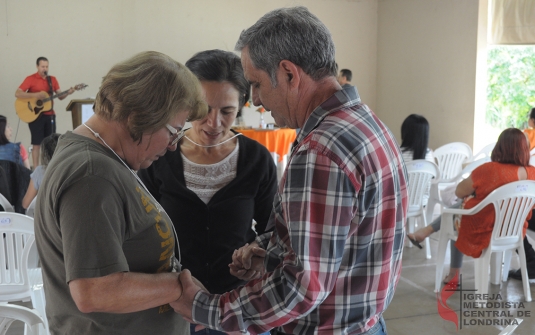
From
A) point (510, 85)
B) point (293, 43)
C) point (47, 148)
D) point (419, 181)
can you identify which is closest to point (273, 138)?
point (419, 181)

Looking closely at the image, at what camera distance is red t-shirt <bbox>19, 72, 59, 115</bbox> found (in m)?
8.45

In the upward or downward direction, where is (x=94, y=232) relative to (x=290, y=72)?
downward

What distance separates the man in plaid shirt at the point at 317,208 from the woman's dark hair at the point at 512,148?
2989 millimetres

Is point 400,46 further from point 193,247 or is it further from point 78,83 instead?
point 193,247

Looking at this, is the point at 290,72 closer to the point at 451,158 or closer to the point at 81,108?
the point at 451,158

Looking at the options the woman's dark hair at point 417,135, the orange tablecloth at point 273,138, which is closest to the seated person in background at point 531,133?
the woman's dark hair at point 417,135

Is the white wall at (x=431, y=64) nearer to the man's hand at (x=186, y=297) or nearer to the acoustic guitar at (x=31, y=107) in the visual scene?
the acoustic guitar at (x=31, y=107)

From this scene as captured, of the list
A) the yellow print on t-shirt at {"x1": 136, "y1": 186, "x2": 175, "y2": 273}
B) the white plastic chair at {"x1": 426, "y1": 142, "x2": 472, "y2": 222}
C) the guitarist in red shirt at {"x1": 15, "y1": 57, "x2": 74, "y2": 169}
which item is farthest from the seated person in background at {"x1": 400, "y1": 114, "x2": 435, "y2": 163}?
the guitarist in red shirt at {"x1": 15, "y1": 57, "x2": 74, "y2": 169}

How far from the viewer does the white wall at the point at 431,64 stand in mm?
8648

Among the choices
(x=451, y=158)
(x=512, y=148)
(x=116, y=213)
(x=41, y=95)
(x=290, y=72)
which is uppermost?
(x=290, y=72)

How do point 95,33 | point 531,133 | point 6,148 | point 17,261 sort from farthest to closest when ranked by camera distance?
point 95,33 → point 531,133 → point 6,148 → point 17,261

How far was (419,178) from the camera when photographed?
4.87 m

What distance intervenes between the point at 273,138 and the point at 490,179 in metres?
3.52

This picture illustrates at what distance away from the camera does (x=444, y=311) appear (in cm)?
371
